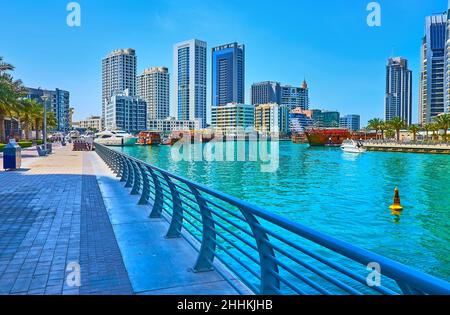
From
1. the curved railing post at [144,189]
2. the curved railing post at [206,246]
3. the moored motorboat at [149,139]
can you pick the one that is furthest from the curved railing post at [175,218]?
the moored motorboat at [149,139]

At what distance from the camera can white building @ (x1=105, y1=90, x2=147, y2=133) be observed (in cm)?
17400

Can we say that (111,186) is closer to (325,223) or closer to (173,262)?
(325,223)

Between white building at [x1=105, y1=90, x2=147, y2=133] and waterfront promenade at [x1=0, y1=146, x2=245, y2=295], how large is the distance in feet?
542

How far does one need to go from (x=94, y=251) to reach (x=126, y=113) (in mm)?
178253

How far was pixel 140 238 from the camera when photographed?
7.22 meters

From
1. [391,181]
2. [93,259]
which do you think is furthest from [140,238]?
[391,181]

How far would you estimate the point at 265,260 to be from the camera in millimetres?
4008

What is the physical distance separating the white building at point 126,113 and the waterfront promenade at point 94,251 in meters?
165

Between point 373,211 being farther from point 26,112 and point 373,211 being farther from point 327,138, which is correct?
point 327,138

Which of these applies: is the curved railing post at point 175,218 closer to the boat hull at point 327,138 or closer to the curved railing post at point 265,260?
the curved railing post at point 265,260

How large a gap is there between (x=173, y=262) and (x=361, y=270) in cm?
577

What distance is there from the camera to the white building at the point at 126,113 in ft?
571

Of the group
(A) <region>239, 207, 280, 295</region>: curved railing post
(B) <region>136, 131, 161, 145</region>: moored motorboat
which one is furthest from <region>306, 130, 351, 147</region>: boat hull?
(A) <region>239, 207, 280, 295</region>: curved railing post

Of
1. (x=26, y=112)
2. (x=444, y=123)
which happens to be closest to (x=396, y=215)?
(x=26, y=112)
